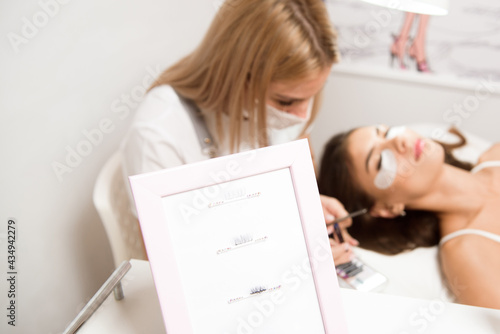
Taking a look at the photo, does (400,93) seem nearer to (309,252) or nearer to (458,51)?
(458,51)

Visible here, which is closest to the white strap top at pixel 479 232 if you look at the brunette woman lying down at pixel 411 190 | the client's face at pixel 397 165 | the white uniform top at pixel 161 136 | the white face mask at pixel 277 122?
the brunette woman lying down at pixel 411 190

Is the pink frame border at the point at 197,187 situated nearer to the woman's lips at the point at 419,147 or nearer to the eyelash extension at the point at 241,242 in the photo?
the eyelash extension at the point at 241,242

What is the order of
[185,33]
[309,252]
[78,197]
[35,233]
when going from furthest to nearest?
1. [185,33]
2. [78,197]
3. [35,233]
4. [309,252]

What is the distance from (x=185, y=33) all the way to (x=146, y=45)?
138mm

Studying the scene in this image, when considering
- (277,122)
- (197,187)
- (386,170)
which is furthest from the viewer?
(386,170)

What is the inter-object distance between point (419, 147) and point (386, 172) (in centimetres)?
13

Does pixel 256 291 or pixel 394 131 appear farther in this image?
pixel 394 131

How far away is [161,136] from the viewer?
0.90 metres

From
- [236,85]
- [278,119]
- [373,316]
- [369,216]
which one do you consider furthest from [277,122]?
[373,316]

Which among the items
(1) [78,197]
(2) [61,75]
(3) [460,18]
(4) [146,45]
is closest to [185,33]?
(4) [146,45]

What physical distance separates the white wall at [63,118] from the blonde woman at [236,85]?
8 centimetres

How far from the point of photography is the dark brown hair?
1.08 meters

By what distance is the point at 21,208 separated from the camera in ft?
2.36

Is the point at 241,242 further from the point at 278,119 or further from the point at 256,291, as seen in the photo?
the point at 278,119
